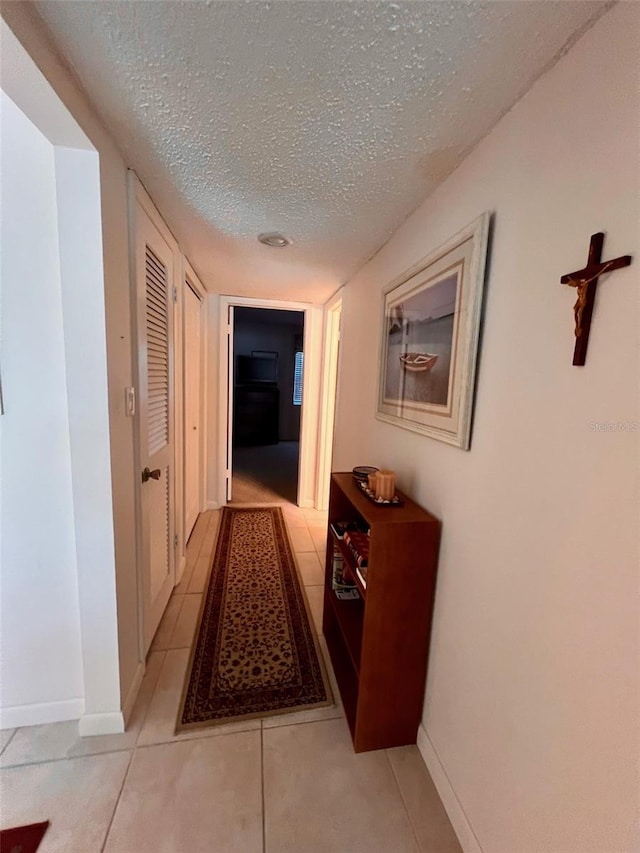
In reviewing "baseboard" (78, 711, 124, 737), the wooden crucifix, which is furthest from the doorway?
the wooden crucifix

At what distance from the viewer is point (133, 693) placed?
1.40m

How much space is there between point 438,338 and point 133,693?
1.91 meters

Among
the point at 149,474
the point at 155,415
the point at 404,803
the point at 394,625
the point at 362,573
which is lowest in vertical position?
the point at 404,803

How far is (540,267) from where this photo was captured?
0.81 m

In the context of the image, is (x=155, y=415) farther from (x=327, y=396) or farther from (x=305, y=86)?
(x=327, y=396)

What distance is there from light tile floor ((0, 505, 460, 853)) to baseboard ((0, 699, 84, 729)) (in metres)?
0.03

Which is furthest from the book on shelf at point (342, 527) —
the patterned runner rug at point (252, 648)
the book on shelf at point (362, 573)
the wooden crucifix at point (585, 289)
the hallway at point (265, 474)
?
the hallway at point (265, 474)

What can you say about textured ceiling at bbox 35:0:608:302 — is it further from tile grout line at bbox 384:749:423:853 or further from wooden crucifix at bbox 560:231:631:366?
tile grout line at bbox 384:749:423:853

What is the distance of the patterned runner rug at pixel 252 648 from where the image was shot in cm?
143

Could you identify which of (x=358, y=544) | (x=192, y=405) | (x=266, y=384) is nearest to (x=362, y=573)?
(x=358, y=544)

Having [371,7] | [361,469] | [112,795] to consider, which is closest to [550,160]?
[371,7]

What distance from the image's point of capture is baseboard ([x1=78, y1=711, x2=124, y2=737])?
1.27 m

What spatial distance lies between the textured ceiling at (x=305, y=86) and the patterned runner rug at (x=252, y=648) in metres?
2.14

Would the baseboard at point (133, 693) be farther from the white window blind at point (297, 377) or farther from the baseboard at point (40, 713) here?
the white window blind at point (297, 377)
